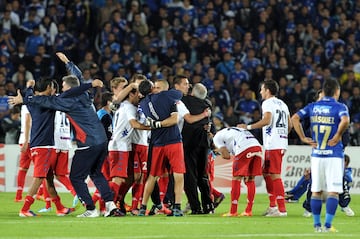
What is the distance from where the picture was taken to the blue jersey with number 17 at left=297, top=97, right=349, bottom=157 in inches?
559

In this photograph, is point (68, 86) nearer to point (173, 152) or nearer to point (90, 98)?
point (90, 98)

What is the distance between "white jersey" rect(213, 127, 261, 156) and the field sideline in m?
1.15

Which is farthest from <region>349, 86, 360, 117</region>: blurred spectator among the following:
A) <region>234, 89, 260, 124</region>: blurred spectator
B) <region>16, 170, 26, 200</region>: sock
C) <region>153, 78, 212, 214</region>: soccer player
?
<region>153, 78, 212, 214</region>: soccer player

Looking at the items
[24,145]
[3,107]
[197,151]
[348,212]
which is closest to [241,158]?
[197,151]

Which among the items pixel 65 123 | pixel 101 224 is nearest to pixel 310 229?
pixel 101 224

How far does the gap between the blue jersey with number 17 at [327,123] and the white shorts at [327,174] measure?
3.6 inches

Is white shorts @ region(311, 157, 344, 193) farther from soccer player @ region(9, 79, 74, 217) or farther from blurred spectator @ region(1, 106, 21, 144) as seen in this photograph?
blurred spectator @ region(1, 106, 21, 144)

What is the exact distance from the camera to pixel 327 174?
46.6 ft

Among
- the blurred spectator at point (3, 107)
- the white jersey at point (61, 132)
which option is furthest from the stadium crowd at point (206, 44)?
the white jersey at point (61, 132)

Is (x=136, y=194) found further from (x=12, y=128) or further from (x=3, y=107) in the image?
(x=3, y=107)

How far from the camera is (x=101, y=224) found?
1538cm

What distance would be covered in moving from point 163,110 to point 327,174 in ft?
11.8

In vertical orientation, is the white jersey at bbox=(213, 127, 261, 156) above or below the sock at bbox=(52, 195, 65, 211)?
above

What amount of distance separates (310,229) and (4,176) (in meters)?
11.6
